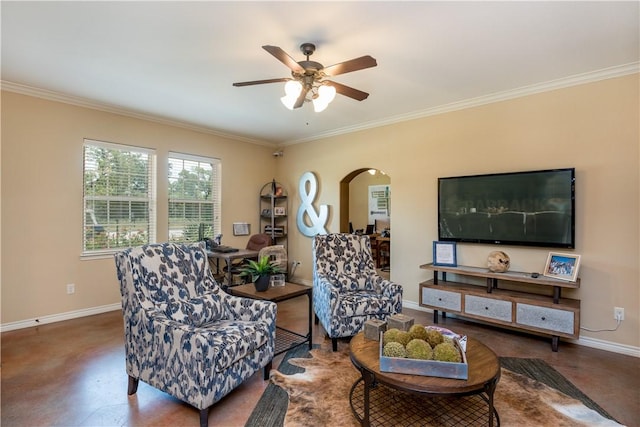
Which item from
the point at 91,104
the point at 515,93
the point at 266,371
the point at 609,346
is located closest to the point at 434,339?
the point at 266,371

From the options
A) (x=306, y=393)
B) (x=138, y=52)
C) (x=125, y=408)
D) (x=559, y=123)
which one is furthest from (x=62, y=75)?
(x=559, y=123)

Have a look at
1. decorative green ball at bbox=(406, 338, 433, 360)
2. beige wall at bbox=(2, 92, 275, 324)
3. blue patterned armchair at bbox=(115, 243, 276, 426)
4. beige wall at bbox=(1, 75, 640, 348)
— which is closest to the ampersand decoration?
beige wall at bbox=(1, 75, 640, 348)

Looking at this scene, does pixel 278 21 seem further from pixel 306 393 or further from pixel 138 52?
pixel 306 393

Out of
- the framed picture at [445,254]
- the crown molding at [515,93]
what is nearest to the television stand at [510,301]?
the framed picture at [445,254]

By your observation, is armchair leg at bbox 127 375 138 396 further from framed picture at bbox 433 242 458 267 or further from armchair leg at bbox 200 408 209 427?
framed picture at bbox 433 242 458 267

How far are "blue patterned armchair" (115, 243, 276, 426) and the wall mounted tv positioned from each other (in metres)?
2.58

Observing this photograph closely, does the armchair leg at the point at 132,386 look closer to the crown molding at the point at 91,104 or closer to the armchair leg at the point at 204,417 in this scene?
the armchair leg at the point at 204,417

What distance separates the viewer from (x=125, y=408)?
7.13 feet

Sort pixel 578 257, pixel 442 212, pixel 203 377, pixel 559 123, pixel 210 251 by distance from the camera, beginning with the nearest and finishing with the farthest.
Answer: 1. pixel 203 377
2. pixel 578 257
3. pixel 559 123
4. pixel 442 212
5. pixel 210 251

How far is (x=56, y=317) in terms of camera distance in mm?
3816

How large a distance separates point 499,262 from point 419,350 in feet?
7.30

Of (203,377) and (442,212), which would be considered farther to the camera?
(442,212)

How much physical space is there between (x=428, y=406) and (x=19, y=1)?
12.2ft

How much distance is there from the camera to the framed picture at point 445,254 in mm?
3922
